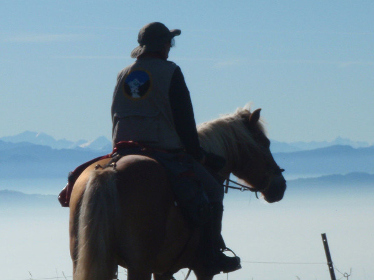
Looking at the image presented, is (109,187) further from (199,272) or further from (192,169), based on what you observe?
(199,272)

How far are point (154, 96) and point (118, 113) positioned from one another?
14.0 inches

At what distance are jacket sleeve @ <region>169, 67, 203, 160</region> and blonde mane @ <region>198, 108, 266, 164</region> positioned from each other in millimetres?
842

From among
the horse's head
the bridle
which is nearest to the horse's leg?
the bridle

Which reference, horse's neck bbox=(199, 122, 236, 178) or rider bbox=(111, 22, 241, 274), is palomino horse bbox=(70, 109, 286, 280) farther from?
horse's neck bbox=(199, 122, 236, 178)

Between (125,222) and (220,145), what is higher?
(220,145)

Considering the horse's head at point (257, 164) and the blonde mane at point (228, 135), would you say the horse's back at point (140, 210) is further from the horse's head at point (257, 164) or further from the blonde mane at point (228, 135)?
the horse's head at point (257, 164)

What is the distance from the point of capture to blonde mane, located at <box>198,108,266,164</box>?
825 centimetres

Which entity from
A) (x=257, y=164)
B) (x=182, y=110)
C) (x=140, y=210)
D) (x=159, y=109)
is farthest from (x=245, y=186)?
(x=140, y=210)

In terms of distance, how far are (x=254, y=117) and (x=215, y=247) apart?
1.84m

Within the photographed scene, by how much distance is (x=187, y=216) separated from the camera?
22.4 feet

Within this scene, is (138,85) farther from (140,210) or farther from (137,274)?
(137,274)

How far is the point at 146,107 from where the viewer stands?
705 cm

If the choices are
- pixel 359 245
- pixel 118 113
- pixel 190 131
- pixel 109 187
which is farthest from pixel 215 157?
pixel 359 245

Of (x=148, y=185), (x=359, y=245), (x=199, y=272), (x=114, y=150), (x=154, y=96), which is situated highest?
(x=359, y=245)
